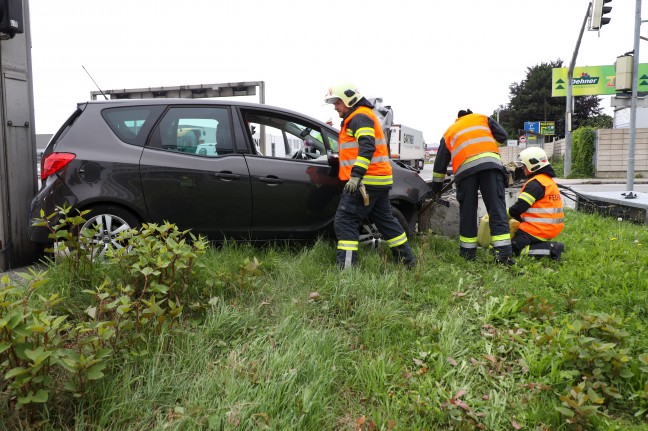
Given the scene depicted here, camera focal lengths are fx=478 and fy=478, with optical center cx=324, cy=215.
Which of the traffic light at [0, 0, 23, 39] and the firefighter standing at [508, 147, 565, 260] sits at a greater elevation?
the traffic light at [0, 0, 23, 39]

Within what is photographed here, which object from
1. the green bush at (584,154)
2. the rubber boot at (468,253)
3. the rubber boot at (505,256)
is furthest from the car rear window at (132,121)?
the green bush at (584,154)

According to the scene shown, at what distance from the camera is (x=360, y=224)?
14.7ft

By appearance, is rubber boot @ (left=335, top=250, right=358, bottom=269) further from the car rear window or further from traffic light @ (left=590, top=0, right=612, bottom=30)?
traffic light @ (left=590, top=0, right=612, bottom=30)

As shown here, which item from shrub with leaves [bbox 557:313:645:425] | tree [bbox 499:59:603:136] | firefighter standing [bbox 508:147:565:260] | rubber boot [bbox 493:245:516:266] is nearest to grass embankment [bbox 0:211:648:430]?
shrub with leaves [bbox 557:313:645:425]

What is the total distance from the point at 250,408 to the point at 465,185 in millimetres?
3577

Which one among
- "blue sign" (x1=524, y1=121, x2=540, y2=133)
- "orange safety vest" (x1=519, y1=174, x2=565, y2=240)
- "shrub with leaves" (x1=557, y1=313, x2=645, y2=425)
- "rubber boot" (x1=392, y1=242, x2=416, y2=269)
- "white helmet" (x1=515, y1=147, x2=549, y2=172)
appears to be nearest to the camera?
"shrub with leaves" (x1=557, y1=313, x2=645, y2=425)

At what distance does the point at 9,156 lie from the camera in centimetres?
469

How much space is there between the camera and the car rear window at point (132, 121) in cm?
443

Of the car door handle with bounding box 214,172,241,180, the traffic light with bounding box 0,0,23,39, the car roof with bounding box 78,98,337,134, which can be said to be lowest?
the car door handle with bounding box 214,172,241,180

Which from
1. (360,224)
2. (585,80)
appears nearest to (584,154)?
(360,224)

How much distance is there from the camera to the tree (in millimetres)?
57156

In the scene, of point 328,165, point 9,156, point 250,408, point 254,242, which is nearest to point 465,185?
point 328,165

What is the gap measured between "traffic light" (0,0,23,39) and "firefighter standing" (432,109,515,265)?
13.8 feet

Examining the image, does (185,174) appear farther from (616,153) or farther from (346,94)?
(616,153)
